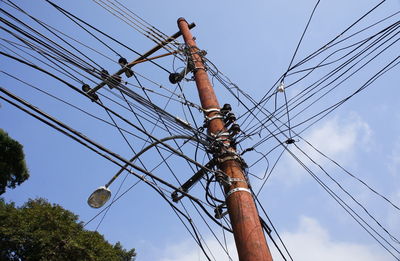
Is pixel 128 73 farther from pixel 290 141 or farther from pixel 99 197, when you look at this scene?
pixel 290 141

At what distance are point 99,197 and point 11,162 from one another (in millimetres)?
20204

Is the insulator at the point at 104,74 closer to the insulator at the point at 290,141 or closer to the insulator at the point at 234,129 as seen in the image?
the insulator at the point at 234,129

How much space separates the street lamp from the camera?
14.1ft

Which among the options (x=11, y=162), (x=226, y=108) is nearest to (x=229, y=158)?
(x=226, y=108)

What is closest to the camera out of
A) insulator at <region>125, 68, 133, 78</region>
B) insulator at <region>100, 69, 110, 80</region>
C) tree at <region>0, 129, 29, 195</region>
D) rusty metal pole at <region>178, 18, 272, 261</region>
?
rusty metal pole at <region>178, 18, 272, 261</region>

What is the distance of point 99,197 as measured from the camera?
14.2ft

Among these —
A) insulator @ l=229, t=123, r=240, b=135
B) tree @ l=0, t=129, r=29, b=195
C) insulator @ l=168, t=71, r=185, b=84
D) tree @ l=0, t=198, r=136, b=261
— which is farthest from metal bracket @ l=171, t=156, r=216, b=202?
tree @ l=0, t=129, r=29, b=195

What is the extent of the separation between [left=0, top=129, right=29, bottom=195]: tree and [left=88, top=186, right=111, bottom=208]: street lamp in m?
19.5

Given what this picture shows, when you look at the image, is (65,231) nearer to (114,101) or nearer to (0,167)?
(0,167)

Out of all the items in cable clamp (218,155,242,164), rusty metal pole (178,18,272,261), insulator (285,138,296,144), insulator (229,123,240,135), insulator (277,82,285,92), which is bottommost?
rusty metal pole (178,18,272,261)

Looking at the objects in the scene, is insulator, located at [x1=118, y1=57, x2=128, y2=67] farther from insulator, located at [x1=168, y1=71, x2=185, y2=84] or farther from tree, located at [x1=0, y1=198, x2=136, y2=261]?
tree, located at [x1=0, y1=198, x2=136, y2=261]

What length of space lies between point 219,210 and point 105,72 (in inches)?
98.3

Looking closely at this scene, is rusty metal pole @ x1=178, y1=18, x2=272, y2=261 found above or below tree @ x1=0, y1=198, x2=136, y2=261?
below

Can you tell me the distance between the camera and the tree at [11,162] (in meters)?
20.6
